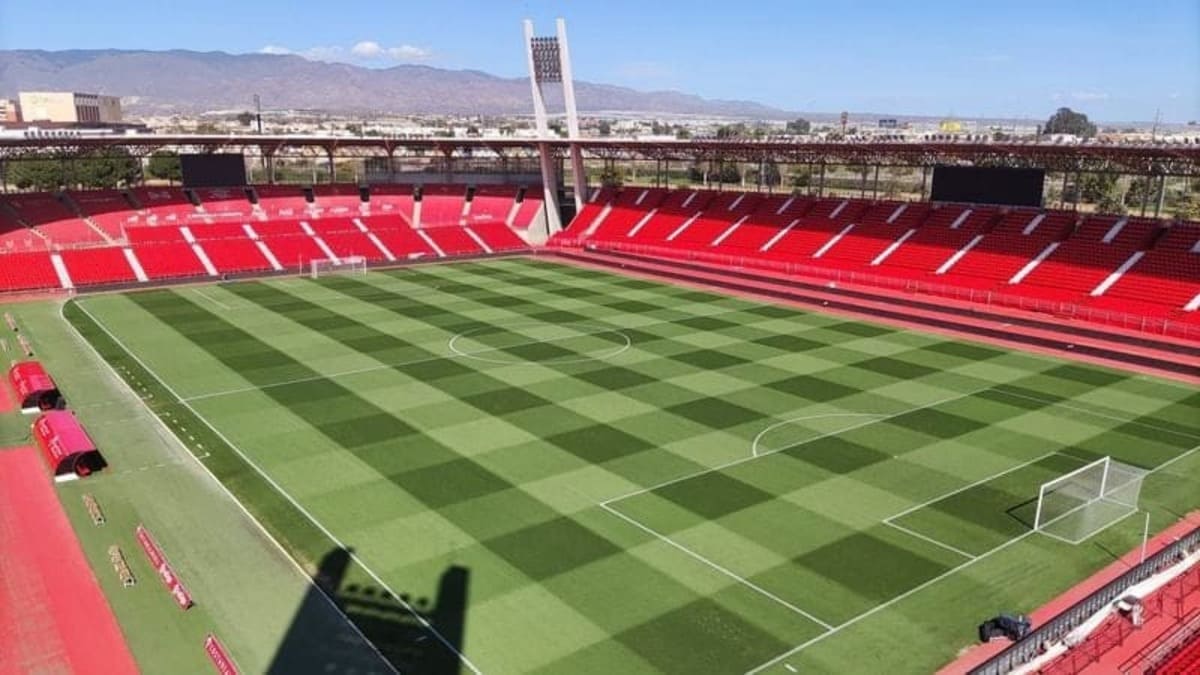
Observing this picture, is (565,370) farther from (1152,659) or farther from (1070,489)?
(1152,659)

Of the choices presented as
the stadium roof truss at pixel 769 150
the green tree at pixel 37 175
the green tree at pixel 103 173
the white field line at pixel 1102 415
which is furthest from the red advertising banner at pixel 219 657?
the green tree at pixel 103 173

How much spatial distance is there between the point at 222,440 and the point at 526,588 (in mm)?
12502

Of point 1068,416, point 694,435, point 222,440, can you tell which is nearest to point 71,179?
point 222,440

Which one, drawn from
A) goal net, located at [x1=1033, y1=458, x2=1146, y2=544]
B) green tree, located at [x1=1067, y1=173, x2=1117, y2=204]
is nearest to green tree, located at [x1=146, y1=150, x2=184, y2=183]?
green tree, located at [x1=1067, y1=173, x2=1117, y2=204]

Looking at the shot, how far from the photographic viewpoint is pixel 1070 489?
69.6 feet

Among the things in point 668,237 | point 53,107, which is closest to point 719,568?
point 668,237

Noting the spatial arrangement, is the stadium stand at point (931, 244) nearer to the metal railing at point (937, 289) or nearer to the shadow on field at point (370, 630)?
the metal railing at point (937, 289)

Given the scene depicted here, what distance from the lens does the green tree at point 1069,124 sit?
394ft

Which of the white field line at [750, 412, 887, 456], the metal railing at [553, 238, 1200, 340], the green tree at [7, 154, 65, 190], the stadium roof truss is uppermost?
the stadium roof truss

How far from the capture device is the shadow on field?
567 inches

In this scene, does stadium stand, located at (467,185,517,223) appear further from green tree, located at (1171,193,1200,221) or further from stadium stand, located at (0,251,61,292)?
green tree, located at (1171,193,1200,221)

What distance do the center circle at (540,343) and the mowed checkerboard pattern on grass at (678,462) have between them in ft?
0.64

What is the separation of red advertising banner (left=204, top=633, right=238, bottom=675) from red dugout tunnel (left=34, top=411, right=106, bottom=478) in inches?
394

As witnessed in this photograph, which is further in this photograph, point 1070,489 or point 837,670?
point 1070,489
